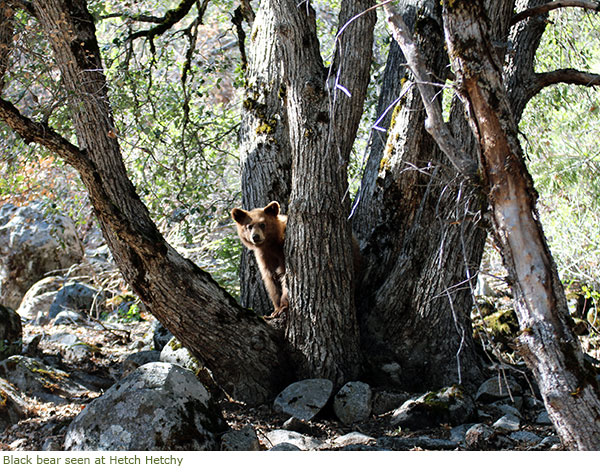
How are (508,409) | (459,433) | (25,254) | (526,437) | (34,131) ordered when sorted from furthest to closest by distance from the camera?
(25,254) < (508,409) < (459,433) < (526,437) < (34,131)

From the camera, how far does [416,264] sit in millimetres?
6148

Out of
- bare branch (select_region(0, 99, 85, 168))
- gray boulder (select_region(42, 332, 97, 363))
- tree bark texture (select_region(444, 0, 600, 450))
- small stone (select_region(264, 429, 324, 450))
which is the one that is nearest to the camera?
tree bark texture (select_region(444, 0, 600, 450))

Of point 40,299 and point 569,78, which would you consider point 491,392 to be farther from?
point 40,299

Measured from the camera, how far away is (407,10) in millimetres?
6570

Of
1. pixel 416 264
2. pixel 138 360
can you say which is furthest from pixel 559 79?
pixel 138 360

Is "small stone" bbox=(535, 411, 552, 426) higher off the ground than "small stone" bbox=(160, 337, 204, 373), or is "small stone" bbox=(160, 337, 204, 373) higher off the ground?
"small stone" bbox=(160, 337, 204, 373)

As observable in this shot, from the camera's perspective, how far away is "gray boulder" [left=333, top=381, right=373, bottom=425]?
5588mm

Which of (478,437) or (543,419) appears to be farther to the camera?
(543,419)

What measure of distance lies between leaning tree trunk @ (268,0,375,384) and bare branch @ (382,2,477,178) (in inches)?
72.2

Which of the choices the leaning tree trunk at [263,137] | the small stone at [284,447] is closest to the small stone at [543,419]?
the small stone at [284,447]

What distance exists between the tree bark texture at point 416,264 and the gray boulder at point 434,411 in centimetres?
50

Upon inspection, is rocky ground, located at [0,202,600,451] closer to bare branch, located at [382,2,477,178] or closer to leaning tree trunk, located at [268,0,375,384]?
leaning tree trunk, located at [268,0,375,384]

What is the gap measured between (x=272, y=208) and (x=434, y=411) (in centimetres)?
251

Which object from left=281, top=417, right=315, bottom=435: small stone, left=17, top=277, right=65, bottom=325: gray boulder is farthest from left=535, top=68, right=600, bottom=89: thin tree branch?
left=17, top=277, right=65, bottom=325: gray boulder
